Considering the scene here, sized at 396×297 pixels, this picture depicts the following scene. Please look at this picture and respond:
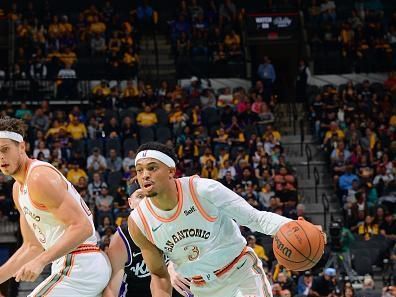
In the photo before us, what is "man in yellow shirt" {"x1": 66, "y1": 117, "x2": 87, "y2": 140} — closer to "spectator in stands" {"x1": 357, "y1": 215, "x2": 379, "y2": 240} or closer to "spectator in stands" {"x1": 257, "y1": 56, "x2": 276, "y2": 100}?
"spectator in stands" {"x1": 257, "y1": 56, "x2": 276, "y2": 100}

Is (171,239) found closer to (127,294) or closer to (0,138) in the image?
(127,294)

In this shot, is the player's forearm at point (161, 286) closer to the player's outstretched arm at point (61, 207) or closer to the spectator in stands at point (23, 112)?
the player's outstretched arm at point (61, 207)

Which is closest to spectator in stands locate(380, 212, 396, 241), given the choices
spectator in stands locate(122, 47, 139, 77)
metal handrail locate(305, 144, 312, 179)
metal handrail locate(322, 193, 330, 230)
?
metal handrail locate(322, 193, 330, 230)

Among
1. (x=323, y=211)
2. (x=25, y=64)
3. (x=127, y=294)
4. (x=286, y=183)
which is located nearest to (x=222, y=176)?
(x=286, y=183)

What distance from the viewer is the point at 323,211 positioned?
2178 cm

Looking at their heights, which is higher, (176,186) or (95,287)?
(176,186)

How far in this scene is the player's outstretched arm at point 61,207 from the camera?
7.11 metres

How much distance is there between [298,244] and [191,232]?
3.27 ft

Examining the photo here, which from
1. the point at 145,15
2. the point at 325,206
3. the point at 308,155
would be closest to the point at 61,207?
the point at 325,206

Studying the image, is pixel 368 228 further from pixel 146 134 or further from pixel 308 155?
pixel 146 134

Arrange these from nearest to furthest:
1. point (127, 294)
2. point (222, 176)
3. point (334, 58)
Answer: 1. point (127, 294)
2. point (222, 176)
3. point (334, 58)

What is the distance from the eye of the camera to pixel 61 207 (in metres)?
7.19

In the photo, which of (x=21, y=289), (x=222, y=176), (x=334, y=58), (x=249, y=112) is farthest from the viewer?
(x=334, y=58)

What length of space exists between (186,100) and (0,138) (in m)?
16.9
